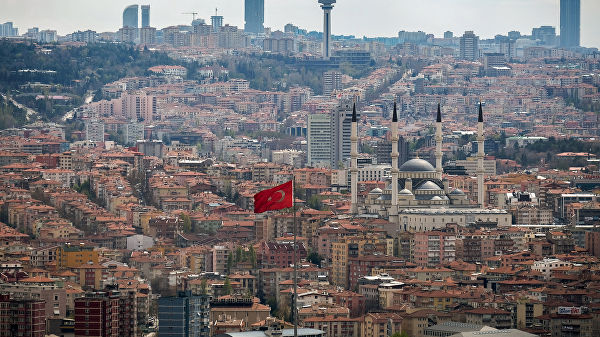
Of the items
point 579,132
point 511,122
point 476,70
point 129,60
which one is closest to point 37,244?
point 579,132

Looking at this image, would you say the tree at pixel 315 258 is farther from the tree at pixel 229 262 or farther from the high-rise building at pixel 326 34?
the high-rise building at pixel 326 34

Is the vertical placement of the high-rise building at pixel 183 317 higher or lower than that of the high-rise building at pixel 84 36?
lower

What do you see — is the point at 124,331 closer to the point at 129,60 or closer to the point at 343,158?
the point at 343,158

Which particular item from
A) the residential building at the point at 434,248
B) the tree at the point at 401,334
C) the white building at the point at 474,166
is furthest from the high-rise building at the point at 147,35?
the tree at the point at 401,334

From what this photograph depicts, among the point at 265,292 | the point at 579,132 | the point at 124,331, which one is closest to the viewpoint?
the point at 124,331

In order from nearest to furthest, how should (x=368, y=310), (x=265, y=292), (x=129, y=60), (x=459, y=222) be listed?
(x=368, y=310)
(x=265, y=292)
(x=459, y=222)
(x=129, y=60)

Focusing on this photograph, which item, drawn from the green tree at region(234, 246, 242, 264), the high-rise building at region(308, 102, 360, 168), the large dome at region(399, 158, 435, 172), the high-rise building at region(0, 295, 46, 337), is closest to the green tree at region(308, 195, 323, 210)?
the large dome at region(399, 158, 435, 172)

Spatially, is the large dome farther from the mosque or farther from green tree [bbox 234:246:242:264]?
green tree [bbox 234:246:242:264]
